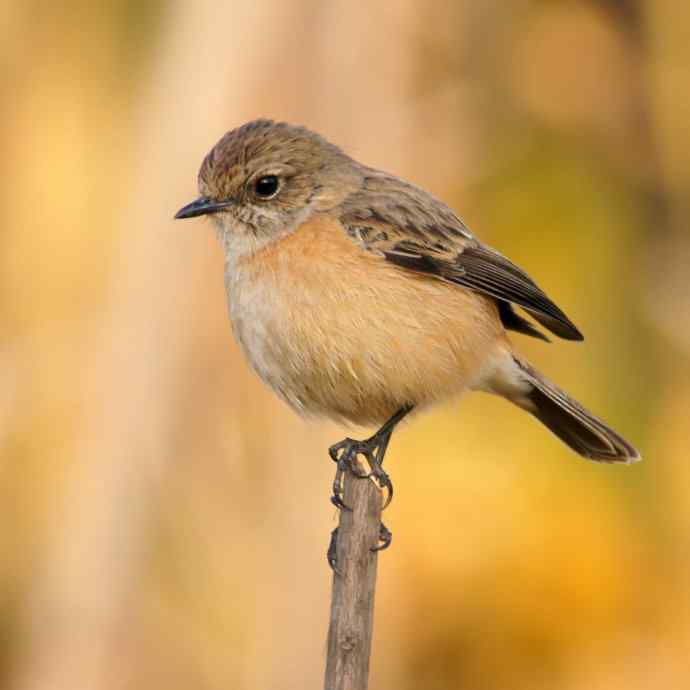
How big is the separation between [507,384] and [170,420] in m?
2.16

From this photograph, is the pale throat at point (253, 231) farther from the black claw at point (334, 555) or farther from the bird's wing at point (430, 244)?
the black claw at point (334, 555)

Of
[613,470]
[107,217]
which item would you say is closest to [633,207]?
[613,470]

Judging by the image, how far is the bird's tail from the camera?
19.5 ft

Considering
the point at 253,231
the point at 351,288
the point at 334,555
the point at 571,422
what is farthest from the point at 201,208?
the point at 571,422

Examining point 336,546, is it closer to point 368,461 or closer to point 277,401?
point 368,461

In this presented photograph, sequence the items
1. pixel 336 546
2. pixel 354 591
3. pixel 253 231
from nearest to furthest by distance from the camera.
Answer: pixel 354 591
pixel 336 546
pixel 253 231

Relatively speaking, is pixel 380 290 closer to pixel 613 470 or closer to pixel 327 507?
pixel 327 507

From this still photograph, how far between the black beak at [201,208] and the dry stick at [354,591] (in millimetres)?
1468

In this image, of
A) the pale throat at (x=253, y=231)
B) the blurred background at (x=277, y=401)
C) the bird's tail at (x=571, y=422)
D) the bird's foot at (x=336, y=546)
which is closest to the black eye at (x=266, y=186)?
the pale throat at (x=253, y=231)

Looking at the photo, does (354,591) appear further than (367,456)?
No

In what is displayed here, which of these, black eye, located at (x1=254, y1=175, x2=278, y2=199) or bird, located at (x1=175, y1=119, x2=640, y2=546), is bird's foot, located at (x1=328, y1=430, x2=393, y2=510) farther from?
black eye, located at (x1=254, y1=175, x2=278, y2=199)

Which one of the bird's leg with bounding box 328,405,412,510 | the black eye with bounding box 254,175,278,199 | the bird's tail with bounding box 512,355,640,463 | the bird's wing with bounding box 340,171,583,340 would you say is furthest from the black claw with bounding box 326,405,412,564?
the black eye with bounding box 254,175,278,199

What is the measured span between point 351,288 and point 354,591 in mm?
1371

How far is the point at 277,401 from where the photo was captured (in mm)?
7277
